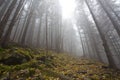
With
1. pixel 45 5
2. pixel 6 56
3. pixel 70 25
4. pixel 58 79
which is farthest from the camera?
pixel 70 25

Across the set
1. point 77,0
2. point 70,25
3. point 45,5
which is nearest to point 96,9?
point 77,0

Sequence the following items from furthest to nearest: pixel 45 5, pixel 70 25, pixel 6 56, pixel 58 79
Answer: pixel 70 25, pixel 45 5, pixel 6 56, pixel 58 79

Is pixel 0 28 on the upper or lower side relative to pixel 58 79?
upper

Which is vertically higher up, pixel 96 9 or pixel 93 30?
pixel 93 30

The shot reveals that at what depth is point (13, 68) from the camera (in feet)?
22.7

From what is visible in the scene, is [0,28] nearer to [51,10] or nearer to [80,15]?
[51,10]

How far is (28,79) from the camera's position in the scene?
19.8 feet

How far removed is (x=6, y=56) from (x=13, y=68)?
1.28 meters

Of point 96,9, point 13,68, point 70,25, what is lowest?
point 13,68

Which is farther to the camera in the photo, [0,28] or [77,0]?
[77,0]

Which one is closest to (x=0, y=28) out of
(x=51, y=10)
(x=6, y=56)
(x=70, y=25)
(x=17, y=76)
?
(x=6, y=56)

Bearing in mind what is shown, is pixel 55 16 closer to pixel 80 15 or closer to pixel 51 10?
pixel 51 10

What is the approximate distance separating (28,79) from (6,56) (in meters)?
2.61

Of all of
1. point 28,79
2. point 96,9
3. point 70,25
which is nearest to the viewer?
point 28,79
